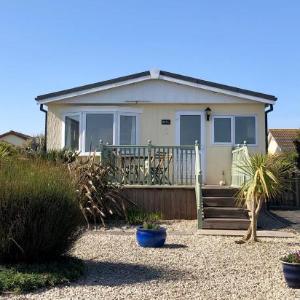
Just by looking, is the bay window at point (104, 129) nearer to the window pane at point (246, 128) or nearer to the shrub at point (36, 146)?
the shrub at point (36, 146)

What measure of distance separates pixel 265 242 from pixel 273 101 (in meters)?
6.64

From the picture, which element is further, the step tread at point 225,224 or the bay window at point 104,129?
the bay window at point 104,129

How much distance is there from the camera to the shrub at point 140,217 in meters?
12.1

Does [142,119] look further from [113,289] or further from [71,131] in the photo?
[113,289]

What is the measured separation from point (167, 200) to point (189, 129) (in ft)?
11.2

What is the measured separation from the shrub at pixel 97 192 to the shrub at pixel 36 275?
4943 millimetres

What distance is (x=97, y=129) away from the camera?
15.5m

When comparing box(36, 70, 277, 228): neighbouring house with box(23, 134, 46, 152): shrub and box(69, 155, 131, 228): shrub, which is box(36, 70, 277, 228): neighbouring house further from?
box(69, 155, 131, 228): shrub

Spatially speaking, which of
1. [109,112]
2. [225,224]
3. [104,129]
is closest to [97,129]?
[104,129]

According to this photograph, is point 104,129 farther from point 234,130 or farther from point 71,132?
point 234,130

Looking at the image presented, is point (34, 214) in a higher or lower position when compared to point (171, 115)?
lower

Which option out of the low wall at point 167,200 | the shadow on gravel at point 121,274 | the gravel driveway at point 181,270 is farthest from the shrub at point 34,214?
the low wall at point 167,200

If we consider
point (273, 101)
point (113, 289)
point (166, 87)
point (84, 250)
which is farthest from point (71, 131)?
point (113, 289)

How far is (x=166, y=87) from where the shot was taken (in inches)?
613
